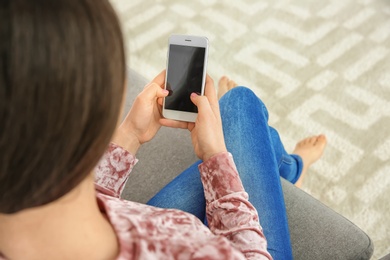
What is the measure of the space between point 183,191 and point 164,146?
219mm

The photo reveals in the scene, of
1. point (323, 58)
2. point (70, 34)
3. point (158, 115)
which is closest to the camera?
point (70, 34)

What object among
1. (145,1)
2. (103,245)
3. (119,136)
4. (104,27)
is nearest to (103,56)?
(104,27)

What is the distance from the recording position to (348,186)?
135 centimetres

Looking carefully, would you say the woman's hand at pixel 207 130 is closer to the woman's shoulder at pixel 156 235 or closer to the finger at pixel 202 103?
the finger at pixel 202 103

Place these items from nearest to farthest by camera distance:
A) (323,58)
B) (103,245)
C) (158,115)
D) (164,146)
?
1. (103,245)
2. (158,115)
3. (164,146)
4. (323,58)

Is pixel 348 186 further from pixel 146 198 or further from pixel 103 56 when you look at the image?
pixel 103 56

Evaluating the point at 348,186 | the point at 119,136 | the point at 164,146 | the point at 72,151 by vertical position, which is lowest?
the point at 348,186

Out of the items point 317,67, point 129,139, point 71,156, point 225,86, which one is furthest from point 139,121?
point 317,67

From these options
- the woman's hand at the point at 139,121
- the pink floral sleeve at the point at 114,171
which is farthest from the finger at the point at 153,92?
the pink floral sleeve at the point at 114,171

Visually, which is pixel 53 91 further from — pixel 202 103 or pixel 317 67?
pixel 317 67

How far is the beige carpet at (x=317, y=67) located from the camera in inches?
53.6

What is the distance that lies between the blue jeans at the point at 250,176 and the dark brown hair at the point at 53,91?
0.48m

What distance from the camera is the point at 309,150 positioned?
1359mm

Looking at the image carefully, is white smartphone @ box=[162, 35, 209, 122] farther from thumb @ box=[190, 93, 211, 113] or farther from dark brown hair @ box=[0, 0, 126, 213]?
dark brown hair @ box=[0, 0, 126, 213]
